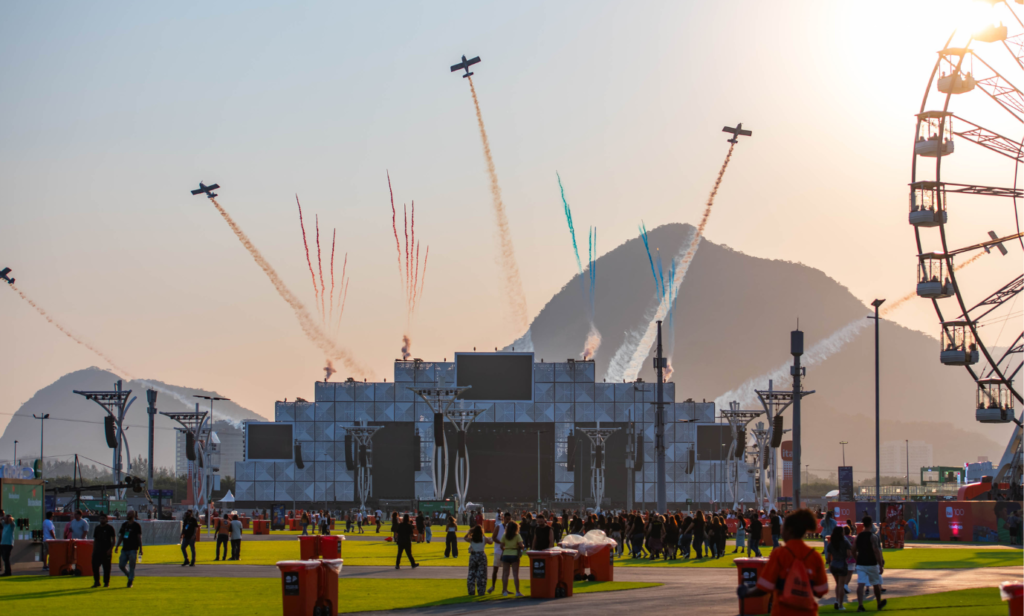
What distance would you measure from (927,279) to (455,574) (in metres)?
28.7

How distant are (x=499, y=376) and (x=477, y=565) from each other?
8489 centimetres

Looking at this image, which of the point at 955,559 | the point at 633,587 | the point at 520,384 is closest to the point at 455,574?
the point at 633,587

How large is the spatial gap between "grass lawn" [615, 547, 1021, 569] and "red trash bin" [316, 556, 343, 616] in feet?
52.4

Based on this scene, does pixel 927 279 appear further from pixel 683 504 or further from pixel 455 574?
pixel 683 504

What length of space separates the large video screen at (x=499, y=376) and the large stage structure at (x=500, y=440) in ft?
0.32

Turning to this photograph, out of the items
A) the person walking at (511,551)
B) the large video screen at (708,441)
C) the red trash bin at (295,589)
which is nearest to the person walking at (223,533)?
the person walking at (511,551)

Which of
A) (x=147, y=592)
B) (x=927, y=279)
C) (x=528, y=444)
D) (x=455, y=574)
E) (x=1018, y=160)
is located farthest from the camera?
(x=528, y=444)

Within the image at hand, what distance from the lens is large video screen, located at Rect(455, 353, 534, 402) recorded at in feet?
349

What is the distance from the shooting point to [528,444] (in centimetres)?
10712

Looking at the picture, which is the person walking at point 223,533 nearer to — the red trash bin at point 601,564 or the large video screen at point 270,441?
the red trash bin at point 601,564

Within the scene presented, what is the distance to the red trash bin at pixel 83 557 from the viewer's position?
91.7ft

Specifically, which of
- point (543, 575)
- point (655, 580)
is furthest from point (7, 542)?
point (655, 580)

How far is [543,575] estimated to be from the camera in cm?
2130

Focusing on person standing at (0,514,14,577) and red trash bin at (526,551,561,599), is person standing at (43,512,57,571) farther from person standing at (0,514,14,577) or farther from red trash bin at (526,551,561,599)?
red trash bin at (526,551,561,599)
